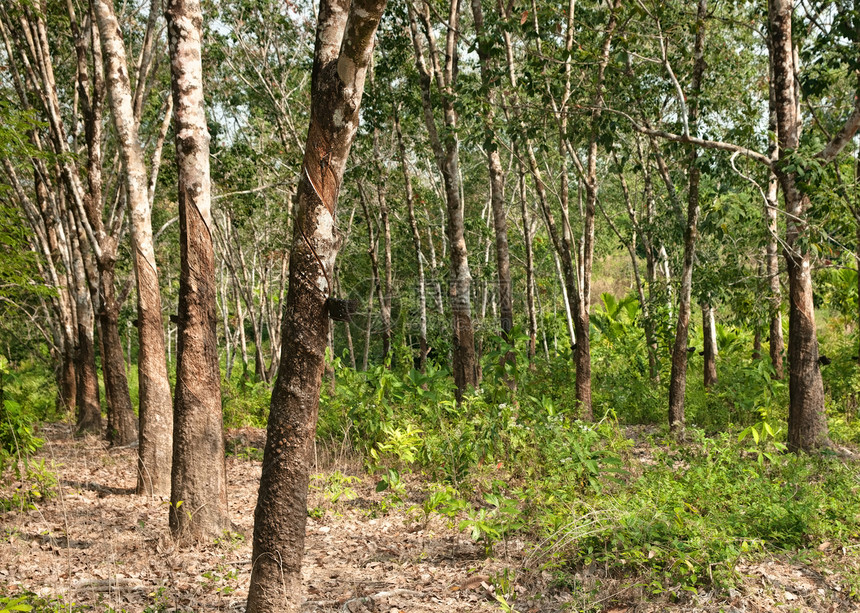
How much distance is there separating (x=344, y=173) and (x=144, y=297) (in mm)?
4356

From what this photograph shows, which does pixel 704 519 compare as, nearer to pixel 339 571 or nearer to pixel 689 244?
pixel 339 571

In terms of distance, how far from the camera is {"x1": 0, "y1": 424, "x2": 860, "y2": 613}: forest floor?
13.8 feet

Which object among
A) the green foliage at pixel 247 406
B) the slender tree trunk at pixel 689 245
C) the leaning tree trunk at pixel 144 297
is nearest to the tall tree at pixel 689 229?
the slender tree trunk at pixel 689 245

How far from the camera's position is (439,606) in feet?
14.0

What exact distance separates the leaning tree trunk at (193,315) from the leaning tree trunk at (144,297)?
1585 millimetres

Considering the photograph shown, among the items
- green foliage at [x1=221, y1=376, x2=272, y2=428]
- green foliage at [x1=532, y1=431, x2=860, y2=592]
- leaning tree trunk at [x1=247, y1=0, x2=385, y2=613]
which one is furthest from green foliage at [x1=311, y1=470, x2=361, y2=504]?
green foliage at [x1=221, y1=376, x2=272, y2=428]

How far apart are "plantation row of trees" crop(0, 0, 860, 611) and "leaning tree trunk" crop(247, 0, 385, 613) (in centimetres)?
1

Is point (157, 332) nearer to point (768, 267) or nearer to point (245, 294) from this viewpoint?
point (768, 267)

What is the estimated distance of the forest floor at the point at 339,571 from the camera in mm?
4203

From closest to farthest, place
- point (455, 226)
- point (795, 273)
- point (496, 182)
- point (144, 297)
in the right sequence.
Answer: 1. point (144, 297)
2. point (795, 273)
3. point (455, 226)
4. point (496, 182)

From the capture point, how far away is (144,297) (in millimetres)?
6344

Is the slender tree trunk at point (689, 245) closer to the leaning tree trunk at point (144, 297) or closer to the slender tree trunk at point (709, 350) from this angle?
the slender tree trunk at point (709, 350)

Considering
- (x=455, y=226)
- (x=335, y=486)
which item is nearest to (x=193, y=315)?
(x=335, y=486)

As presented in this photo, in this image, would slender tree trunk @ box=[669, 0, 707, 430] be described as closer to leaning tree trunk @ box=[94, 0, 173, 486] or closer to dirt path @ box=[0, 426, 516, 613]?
dirt path @ box=[0, 426, 516, 613]
